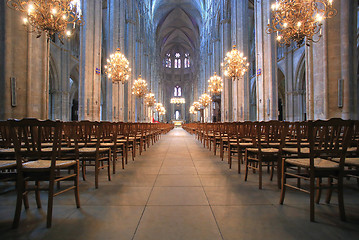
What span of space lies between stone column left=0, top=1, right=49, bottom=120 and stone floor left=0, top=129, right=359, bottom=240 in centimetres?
465

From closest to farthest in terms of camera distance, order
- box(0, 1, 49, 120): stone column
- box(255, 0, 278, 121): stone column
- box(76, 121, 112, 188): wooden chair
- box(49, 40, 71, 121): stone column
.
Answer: box(76, 121, 112, 188): wooden chair
box(0, 1, 49, 120): stone column
box(255, 0, 278, 121): stone column
box(49, 40, 71, 121): stone column

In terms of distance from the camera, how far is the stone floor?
6.83ft

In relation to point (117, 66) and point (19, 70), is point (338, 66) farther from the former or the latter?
point (19, 70)

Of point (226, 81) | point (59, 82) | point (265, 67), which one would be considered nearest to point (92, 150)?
point (265, 67)

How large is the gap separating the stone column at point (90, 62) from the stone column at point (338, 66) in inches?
476

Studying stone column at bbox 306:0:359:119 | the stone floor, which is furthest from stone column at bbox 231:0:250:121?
the stone floor

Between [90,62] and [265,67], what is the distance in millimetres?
11332

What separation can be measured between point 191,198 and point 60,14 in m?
6.95

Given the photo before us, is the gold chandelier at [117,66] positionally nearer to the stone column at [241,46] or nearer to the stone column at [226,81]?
the stone column at [241,46]

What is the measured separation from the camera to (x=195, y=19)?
47.4 metres

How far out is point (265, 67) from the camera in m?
13.6

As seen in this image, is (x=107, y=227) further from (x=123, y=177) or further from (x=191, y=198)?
(x=123, y=177)

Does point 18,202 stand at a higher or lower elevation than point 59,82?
lower

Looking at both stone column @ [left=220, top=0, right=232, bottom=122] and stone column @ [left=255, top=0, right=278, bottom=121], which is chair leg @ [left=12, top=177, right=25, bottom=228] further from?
stone column @ [left=220, top=0, right=232, bottom=122]
